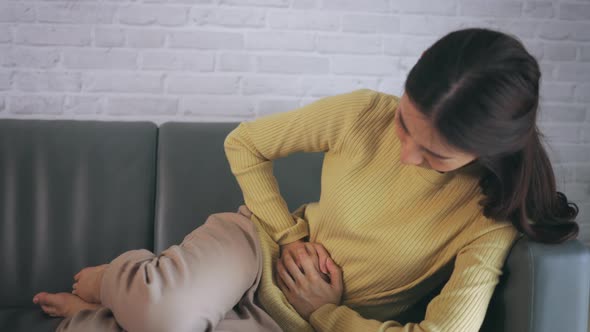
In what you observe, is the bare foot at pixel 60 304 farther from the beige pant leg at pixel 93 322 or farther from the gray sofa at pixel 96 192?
the beige pant leg at pixel 93 322

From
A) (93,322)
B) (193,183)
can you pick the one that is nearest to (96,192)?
(193,183)

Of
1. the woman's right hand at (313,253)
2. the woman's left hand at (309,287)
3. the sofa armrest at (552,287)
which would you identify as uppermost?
the sofa armrest at (552,287)

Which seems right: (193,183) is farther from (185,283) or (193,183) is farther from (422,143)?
(422,143)

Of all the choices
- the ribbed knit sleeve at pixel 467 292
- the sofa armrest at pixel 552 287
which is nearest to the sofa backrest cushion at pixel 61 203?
the ribbed knit sleeve at pixel 467 292

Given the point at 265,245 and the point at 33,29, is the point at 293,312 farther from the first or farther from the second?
the point at 33,29

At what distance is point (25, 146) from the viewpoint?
4.55 ft

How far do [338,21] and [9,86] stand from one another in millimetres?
967

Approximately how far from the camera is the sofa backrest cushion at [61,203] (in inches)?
54.0

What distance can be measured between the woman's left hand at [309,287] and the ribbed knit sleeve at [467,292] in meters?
0.07

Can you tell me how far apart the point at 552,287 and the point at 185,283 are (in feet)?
2.05

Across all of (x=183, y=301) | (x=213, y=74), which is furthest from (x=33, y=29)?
(x=183, y=301)

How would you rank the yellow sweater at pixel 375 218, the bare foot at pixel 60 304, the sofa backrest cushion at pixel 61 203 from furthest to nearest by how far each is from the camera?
1. the sofa backrest cushion at pixel 61 203
2. the bare foot at pixel 60 304
3. the yellow sweater at pixel 375 218

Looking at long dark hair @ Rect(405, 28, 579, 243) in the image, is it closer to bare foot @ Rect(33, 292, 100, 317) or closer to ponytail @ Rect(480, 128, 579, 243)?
ponytail @ Rect(480, 128, 579, 243)

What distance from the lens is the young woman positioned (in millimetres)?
863
